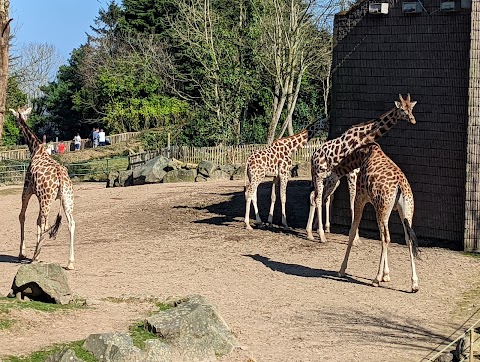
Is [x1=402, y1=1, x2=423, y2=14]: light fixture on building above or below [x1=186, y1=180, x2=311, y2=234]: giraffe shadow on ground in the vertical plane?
above

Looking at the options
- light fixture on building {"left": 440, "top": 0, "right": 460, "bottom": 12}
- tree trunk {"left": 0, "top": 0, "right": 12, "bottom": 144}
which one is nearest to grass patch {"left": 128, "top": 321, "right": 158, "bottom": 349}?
tree trunk {"left": 0, "top": 0, "right": 12, "bottom": 144}

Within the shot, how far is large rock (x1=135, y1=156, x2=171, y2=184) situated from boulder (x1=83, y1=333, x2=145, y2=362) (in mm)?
21005

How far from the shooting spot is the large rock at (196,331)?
1184 centimetres

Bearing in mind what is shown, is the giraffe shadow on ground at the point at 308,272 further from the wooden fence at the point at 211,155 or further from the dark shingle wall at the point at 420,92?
the wooden fence at the point at 211,155

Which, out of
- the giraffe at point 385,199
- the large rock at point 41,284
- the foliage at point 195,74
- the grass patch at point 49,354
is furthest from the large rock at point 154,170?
the grass patch at point 49,354

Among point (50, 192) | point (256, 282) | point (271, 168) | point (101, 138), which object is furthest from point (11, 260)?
point (101, 138)

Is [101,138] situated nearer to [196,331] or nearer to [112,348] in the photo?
[196,331]

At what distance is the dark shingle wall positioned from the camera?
753 inches

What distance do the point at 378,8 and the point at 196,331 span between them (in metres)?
10.6

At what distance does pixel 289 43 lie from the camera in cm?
3972

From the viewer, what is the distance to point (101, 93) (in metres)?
58.2

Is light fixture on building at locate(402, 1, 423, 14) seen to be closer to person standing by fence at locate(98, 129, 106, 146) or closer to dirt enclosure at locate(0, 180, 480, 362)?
dirt enclosure at locate(0, 180, 480, 362)

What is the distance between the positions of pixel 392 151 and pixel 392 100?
1103 millimetres

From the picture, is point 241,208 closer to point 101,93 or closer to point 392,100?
point 392,100
